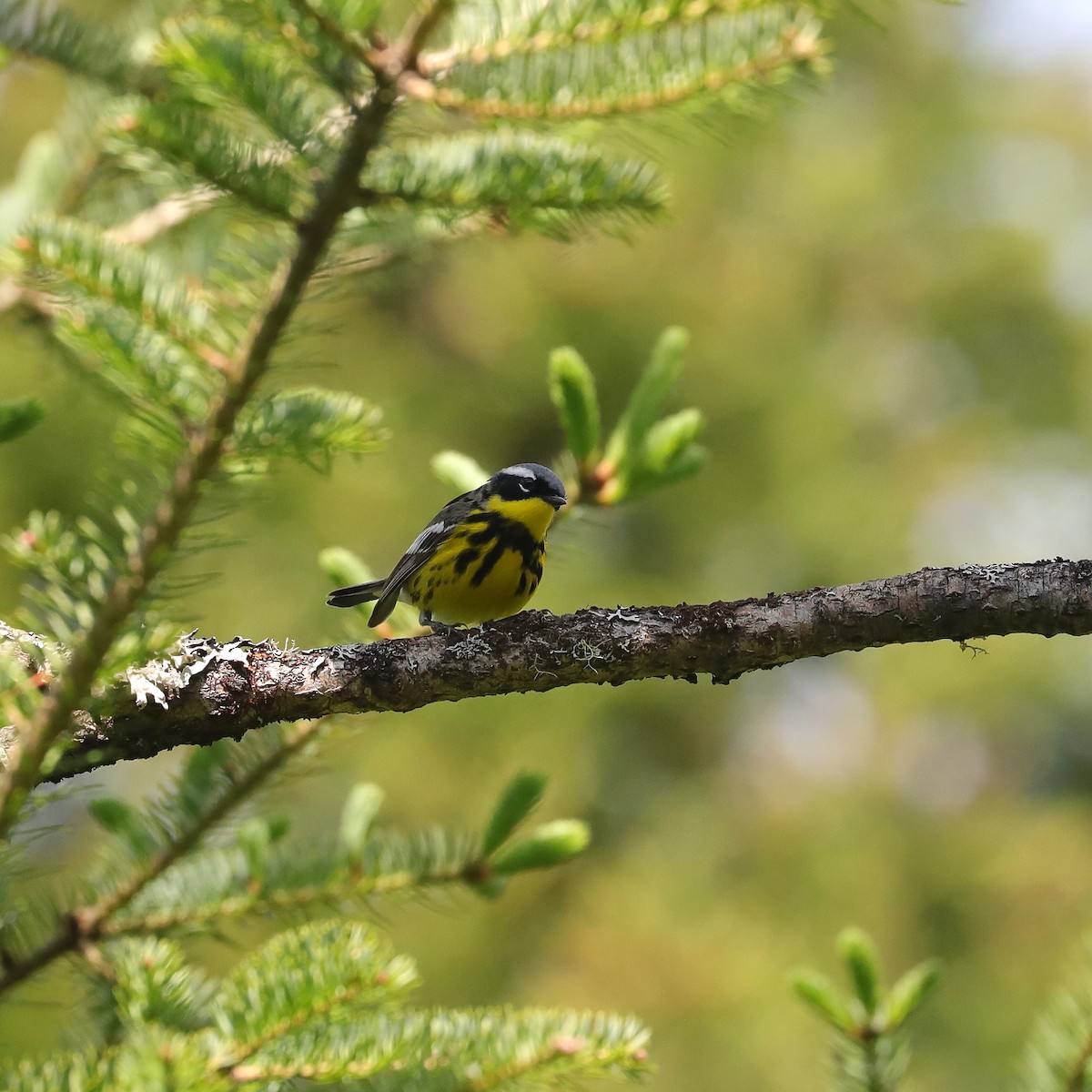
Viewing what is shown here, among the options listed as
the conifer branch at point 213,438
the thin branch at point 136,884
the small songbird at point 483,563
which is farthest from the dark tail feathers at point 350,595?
the conifer branch at point 213,438

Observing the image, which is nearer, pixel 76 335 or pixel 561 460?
pixel 76 335

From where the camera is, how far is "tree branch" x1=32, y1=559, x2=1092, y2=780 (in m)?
2.07

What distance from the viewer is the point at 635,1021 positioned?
2012 mm

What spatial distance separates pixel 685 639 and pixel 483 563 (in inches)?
72.7

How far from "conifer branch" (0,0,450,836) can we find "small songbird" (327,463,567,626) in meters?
2.09

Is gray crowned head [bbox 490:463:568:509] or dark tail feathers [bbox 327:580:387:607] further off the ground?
gray crowned head [bbox 490:463:568:509]

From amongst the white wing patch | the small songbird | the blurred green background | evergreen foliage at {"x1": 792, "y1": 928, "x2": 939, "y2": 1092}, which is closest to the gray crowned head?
the small songbird

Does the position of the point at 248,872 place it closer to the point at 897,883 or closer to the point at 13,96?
the point at 897,883

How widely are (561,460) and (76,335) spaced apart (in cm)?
121

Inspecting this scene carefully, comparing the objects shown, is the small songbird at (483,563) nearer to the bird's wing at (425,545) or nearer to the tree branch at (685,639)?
the bird's wing at (425,545)

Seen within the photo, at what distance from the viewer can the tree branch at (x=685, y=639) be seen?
2.07 meters

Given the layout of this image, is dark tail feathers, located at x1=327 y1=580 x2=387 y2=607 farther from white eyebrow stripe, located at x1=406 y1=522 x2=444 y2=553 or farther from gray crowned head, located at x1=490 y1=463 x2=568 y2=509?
gray crowned head, located at x1=490 y1=463 x2=568 y2=509

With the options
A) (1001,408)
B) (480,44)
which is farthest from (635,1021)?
(1001,408)

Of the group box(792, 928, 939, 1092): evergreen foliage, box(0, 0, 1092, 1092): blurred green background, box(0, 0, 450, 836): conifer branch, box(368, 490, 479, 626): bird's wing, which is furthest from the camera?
box(0, 0, 1092, 1092): blurred green background
